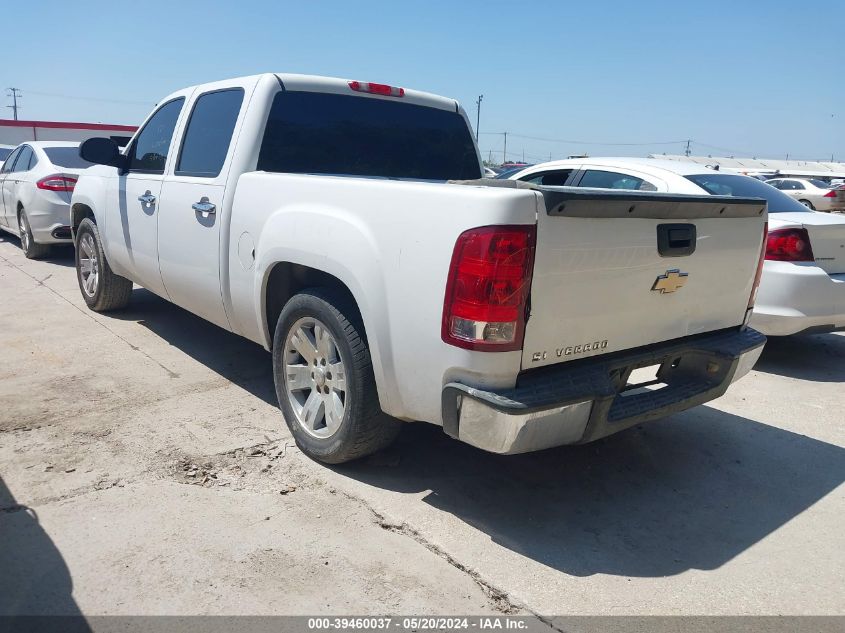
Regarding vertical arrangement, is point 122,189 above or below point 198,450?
above

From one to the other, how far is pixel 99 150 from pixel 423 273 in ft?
12.4

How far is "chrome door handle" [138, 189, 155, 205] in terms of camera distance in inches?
197

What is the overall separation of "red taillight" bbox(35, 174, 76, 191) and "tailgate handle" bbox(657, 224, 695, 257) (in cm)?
863

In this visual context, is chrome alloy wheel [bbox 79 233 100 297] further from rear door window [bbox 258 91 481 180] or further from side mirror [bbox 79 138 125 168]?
rear door window [bbox 258 91 481 180]

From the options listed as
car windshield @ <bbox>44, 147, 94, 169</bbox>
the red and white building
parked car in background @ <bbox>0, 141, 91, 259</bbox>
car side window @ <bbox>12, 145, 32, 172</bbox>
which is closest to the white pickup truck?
parked car in background @ <bbox>0, 141, 91, 259</bbox>

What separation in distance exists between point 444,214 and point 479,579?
1477mm

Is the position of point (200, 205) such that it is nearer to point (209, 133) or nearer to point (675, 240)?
point (209, 133)

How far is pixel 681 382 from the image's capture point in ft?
12.0

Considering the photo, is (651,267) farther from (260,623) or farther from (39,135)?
(39,135)

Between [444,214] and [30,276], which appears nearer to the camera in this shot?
[444,214]

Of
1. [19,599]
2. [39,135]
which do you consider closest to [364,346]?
[19,599]

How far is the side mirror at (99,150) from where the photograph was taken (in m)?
Answer: 5.36

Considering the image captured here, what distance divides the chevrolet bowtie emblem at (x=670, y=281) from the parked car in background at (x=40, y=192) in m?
8.12

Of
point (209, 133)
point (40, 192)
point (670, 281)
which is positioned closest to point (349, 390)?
point (670, 281)
